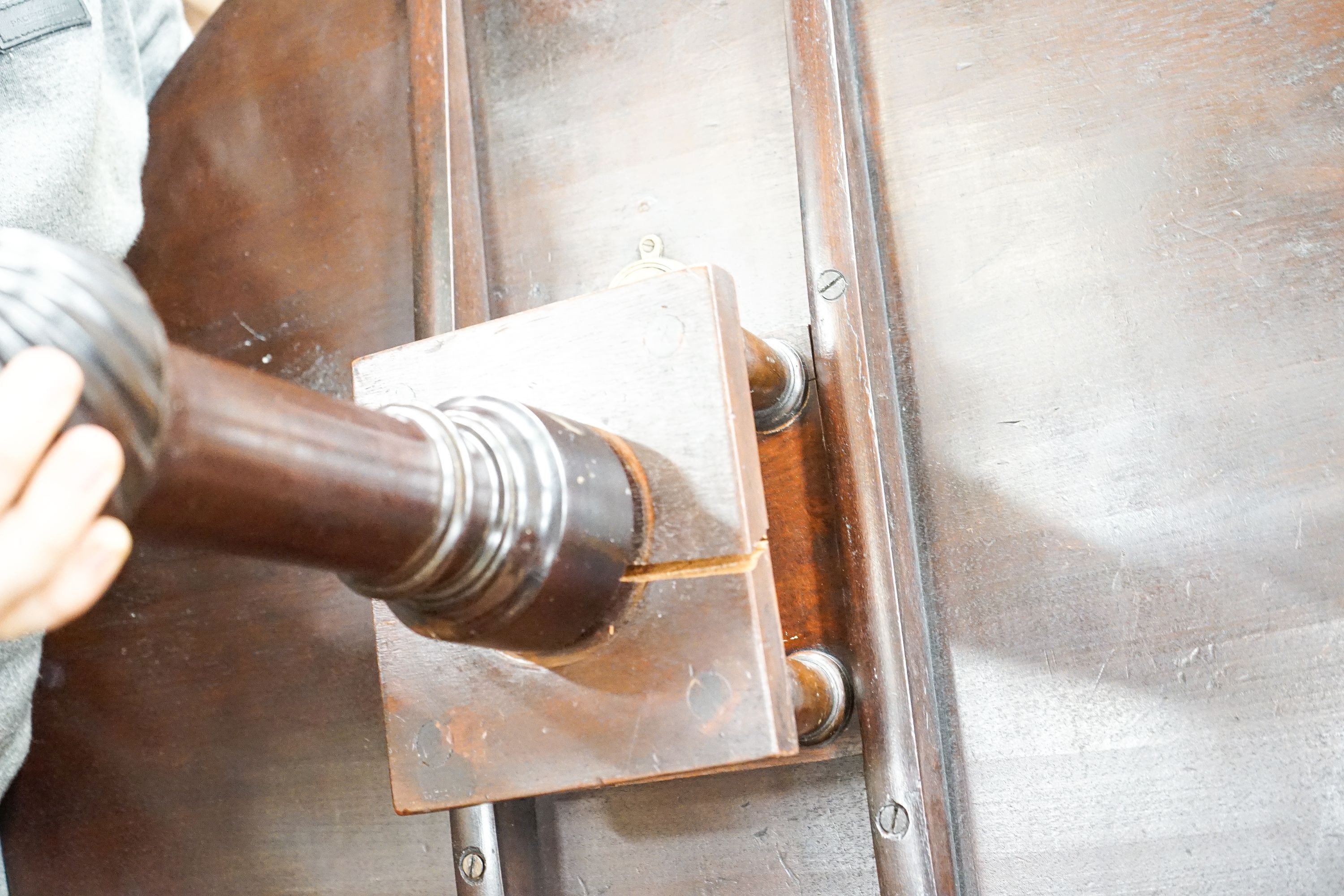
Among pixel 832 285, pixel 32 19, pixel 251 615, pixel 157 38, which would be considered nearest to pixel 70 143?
pixel 32 19

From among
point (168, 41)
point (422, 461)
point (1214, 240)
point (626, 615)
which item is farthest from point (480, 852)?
point (168, 41)

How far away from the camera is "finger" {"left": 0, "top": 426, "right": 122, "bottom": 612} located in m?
0.36

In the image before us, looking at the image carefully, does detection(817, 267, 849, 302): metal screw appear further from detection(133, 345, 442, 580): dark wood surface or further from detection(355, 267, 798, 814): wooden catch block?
detection(133, 345, 442, 580): dark wood surface

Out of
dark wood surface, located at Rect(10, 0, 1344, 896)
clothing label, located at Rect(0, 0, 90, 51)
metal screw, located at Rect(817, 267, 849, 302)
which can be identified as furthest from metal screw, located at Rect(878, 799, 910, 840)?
clothing label, located at Rect(0, 0, 90, 51)

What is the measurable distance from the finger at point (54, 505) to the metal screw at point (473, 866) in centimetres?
53

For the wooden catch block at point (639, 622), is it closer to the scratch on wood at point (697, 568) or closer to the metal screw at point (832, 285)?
the scratch on wood at point (697, 568)

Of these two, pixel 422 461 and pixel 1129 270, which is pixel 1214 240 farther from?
pixel 422 461

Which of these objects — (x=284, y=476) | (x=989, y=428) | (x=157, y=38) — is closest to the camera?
(x=284, y=476)

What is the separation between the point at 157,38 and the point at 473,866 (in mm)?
915

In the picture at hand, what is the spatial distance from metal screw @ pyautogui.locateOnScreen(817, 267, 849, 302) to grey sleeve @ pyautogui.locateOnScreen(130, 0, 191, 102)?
0.79m

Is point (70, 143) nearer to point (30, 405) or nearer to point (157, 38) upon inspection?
point (157, 38)

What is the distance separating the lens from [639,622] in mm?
624

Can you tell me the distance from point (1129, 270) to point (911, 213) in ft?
0.55

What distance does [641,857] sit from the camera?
877 millimetres
